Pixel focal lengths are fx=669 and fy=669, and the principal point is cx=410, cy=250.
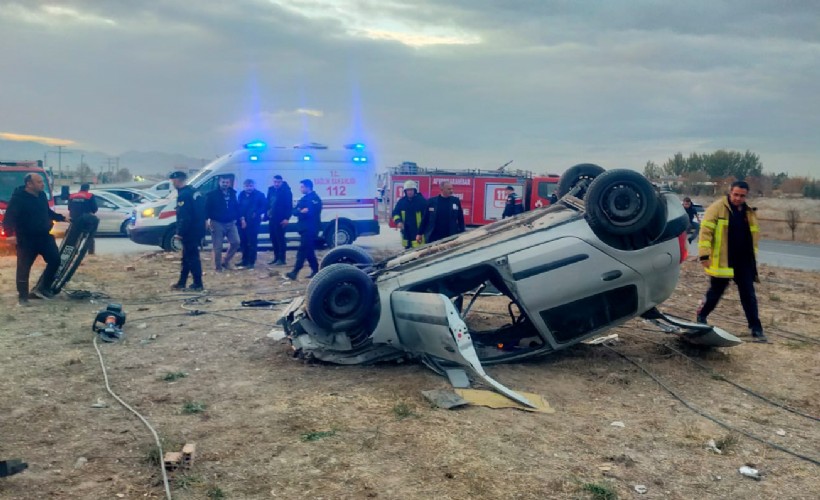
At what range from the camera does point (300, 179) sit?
1423 centimetres

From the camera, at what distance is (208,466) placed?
365 centimetres

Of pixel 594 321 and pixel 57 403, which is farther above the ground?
pixel 594 321

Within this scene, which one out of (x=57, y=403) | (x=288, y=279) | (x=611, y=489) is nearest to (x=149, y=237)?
(x=288, y=279)

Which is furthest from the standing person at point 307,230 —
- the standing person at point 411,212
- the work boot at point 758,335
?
the work boot at point 758,335

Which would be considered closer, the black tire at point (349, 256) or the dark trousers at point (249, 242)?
the black tire at point (349, 256)

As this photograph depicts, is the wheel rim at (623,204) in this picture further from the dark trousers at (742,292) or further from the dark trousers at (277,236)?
the dark trousers at (277,236)

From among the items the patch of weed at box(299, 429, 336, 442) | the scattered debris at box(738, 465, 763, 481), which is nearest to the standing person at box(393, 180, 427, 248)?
the patch of weed at box(299, 429, 336, 442)

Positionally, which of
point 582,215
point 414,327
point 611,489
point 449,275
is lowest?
A: point 611,489

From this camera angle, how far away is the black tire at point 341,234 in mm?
14656

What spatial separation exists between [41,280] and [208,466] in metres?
6.24

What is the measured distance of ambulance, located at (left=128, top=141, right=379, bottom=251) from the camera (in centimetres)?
1366

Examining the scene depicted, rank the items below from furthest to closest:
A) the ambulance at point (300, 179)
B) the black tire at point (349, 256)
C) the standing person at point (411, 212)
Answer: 1. the ambulance at point (300, 179)
2. the standing person at point (411, 212)
3. the black tire at point (349, 256)

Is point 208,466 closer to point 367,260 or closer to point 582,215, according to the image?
point 367,260

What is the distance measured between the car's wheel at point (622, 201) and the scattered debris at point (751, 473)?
6.89 ft
